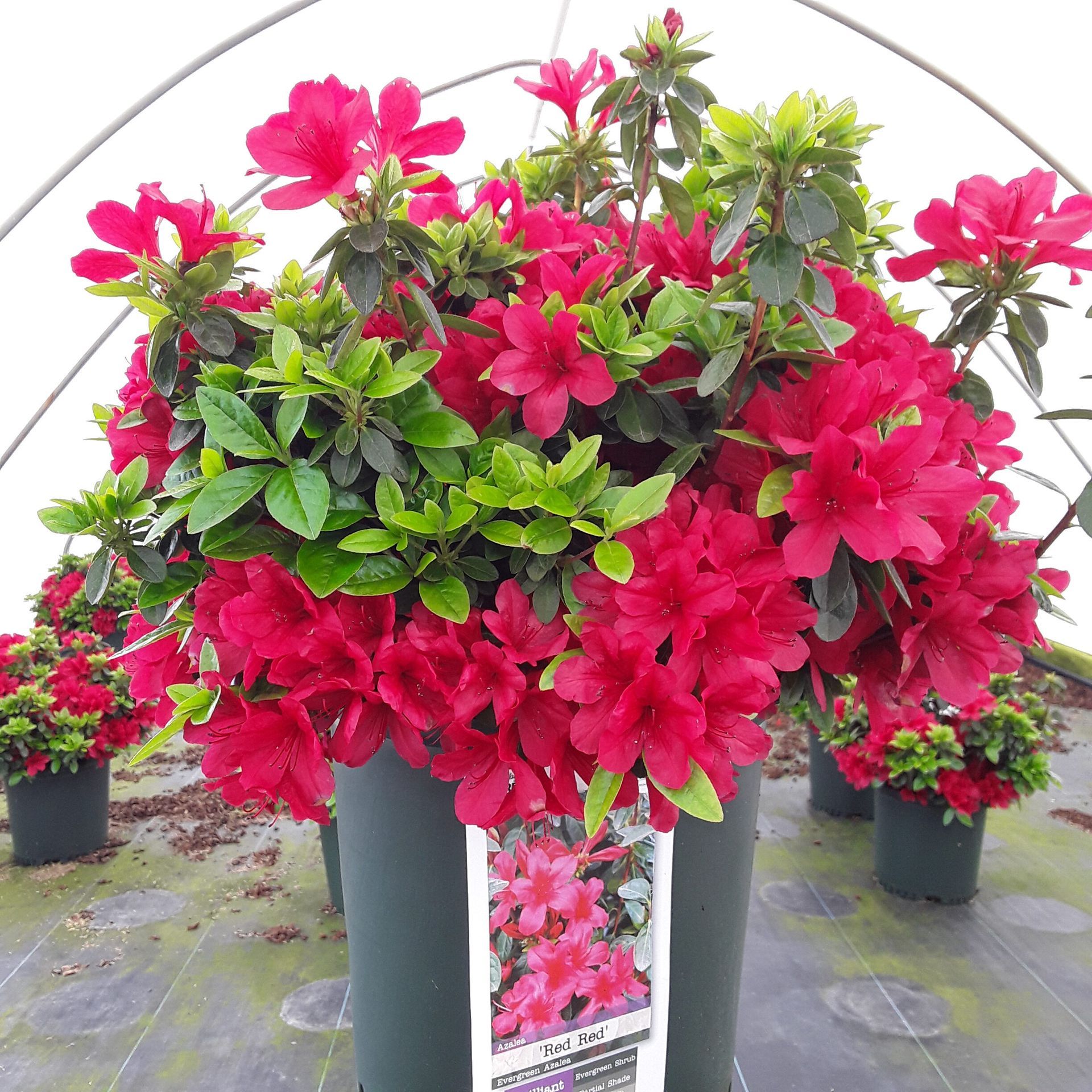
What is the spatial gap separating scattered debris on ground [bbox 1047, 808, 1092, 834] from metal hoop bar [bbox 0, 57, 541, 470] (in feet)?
10.1

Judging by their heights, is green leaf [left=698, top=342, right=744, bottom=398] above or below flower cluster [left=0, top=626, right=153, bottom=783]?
above

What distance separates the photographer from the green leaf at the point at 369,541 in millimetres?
483

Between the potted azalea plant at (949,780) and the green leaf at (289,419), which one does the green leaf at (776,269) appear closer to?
the green leaf at (289,419)

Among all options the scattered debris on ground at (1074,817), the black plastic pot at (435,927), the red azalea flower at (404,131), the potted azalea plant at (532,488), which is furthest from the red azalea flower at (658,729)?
the scattered debris on ground at (1074,817)

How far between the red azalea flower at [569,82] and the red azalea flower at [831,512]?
45cm

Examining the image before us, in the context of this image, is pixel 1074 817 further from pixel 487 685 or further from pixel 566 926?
pixel 487 685

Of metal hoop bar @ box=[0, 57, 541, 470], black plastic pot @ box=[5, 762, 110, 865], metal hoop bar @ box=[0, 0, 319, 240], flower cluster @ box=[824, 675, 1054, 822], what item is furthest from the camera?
metal hoop bar @ box=[0, 57, 541, 470]

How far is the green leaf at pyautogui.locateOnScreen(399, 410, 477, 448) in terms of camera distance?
0.51 metres

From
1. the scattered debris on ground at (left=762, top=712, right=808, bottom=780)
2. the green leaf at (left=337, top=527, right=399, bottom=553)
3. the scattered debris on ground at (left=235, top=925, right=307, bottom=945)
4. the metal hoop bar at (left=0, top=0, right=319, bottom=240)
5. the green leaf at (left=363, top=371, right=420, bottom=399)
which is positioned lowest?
the scattered debris on ground at (left=235, top=925, right=307, bottom=945)

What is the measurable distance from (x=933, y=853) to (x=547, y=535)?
2.26 metres

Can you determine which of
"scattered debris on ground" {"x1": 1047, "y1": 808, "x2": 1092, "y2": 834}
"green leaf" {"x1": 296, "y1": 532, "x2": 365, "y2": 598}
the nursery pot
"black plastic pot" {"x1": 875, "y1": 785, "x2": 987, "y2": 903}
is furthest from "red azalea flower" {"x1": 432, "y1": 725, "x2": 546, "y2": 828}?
"scattered debris on ground" {"x1": 1047, "y1": 808, "x2": 1092, "y2": 834}

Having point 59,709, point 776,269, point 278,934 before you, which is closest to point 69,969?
point 278,934

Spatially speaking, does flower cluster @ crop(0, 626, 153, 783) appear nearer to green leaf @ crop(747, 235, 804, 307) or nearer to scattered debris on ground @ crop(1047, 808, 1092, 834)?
green leaf @ crop(747, 235, 804, 307)

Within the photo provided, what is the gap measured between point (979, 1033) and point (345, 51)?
3.04m
